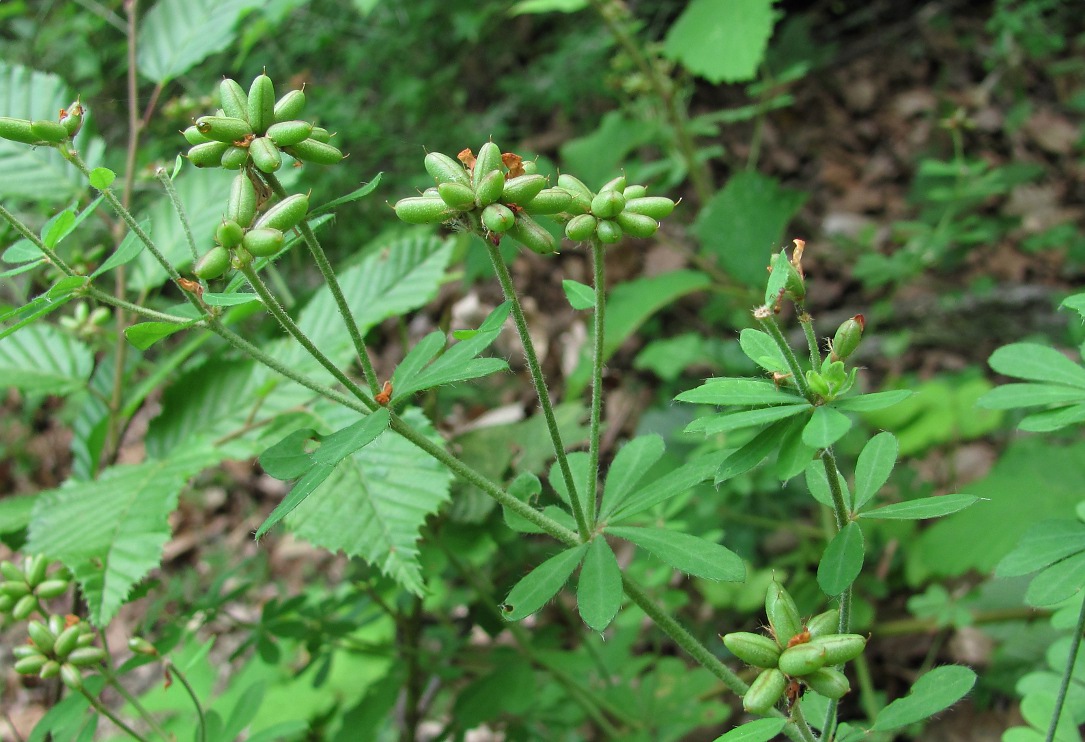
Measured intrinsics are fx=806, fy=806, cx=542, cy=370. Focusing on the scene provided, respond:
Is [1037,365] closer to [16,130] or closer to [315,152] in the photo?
[315,152]

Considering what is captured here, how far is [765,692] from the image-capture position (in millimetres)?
841

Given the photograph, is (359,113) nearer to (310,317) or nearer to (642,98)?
(642,98)

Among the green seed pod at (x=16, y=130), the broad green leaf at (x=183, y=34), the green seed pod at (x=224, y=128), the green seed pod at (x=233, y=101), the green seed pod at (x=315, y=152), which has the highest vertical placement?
the broad green leaf at (x=183, y=34)

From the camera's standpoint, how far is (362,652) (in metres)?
→ 2.16

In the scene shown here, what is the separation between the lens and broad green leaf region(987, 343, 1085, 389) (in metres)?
1.18

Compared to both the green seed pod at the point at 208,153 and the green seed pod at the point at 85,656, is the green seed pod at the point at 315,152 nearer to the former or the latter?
the green seed pod at the point at 208,153

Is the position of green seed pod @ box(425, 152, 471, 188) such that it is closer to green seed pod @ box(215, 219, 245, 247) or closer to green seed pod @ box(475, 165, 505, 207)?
green seed pod @ box(475, 165, 505, 207)

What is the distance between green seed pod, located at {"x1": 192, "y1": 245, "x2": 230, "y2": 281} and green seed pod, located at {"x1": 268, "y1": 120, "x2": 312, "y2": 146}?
143 millimetres

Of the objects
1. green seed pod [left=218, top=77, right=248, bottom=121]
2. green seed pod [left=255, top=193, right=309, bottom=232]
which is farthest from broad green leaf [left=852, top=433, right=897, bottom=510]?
green seed pod [left=218, top=77, right=248, bottom=121]

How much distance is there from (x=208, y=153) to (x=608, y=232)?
489 millimetres

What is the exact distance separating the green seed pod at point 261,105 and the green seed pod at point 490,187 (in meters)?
0.26

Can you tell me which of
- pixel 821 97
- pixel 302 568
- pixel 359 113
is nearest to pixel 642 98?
pixel 359 113

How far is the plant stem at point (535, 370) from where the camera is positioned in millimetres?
989

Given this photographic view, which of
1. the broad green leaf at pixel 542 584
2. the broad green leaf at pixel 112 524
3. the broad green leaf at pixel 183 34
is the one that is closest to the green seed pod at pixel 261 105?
the broad green leaf at pixel 542 584
